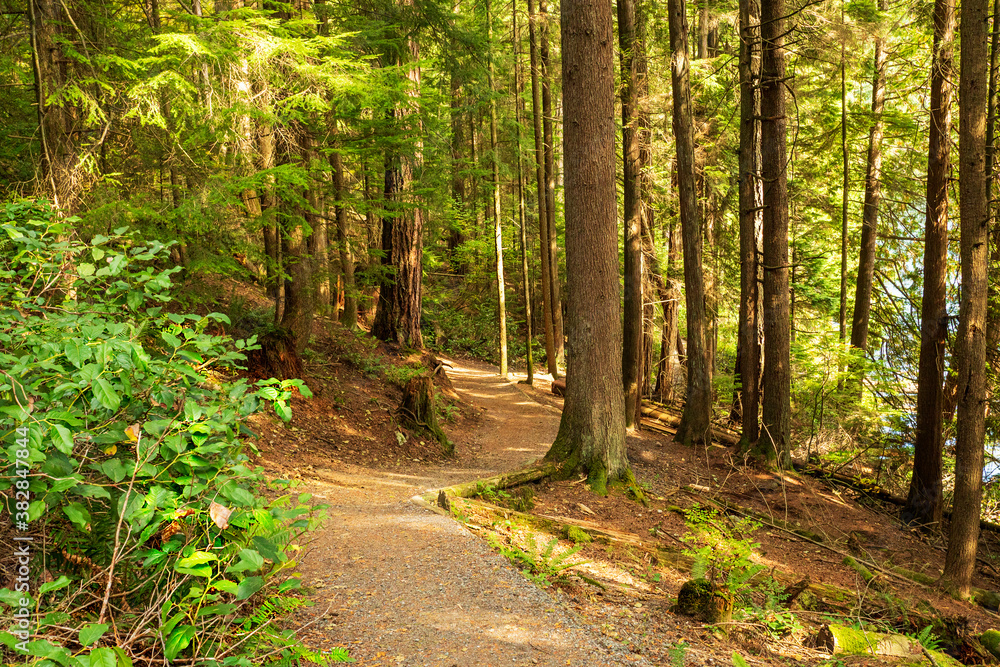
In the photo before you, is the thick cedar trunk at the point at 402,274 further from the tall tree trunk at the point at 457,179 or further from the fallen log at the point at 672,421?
the fallen log at the point at 672,421

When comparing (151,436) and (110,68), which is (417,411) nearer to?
(110,68)

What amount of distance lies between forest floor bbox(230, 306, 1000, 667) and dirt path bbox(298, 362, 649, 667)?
0.02 meters

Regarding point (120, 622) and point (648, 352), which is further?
point (648, 352)

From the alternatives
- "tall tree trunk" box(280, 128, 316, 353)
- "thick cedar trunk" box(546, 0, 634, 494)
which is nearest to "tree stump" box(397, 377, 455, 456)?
"tall tree trunk" box(280, 128, 316, 353)

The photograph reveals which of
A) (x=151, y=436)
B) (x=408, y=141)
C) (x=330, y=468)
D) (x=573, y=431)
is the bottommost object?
(x=330, y=468)

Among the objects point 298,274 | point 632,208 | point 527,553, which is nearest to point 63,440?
point 527,553

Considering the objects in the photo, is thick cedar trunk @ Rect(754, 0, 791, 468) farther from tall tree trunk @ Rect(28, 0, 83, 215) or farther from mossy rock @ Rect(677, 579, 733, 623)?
tall tree trunk @ Rect(28, 0, 83, 215)

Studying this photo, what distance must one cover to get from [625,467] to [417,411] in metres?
4.56

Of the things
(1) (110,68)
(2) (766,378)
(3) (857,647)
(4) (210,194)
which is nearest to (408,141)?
(4) (210,194)

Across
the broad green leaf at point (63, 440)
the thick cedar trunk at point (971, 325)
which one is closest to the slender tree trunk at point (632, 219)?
the thick cedar trunk at point (971, 325)

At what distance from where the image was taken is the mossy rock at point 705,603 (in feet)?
16.8

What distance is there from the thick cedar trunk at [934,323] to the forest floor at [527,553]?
703 millimetres

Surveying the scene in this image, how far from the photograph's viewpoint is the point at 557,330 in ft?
71.0

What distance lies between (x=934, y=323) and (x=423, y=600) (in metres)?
10.2
